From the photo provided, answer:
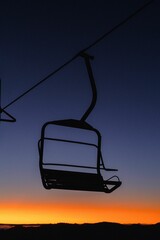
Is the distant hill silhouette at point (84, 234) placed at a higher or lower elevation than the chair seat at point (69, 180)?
higher

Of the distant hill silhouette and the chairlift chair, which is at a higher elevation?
the distant hill silhouette

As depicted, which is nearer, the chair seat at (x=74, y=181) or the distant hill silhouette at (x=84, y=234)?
the chair seat at (x=74, y=181)

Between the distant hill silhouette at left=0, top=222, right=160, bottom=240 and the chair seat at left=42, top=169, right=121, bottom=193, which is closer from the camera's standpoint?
the chair seat at left=42, top=169, right=121, bottom=193

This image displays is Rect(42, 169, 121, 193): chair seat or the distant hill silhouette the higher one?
the distant hill silhouette

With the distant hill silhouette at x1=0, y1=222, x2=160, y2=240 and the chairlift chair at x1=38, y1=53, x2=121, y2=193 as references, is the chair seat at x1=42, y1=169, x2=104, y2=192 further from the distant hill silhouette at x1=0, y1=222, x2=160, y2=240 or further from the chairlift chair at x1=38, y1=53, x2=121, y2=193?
the distant hill silhouette at x1=0, y1=222, x2=160, y2=240

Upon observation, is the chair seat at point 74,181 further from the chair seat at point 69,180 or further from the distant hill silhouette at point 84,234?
the distant hill silhouette at point 84,234

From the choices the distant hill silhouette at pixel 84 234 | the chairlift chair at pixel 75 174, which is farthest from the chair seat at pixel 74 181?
the distant hill silhouette at pixel 84 234

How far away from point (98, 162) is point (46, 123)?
4.52 ft

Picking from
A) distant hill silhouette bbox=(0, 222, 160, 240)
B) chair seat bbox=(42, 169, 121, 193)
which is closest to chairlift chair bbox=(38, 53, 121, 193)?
chair seat bbox=(42, 169, 121, 193)

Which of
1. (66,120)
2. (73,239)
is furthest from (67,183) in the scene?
(73,239)

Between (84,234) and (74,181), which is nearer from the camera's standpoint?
(74,181)

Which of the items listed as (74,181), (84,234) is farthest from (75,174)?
(84,234)

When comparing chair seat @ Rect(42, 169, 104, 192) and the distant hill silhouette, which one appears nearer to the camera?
chair seat @ Rect(42, 169, 104, 192)

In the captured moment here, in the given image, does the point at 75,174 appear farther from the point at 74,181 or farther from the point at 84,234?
the point at 84,234
